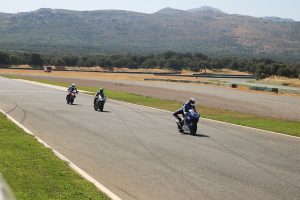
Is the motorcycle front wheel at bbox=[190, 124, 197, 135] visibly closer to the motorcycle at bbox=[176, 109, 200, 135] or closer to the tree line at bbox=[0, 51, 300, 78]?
the motorcycle at bbox=[176, 109, 200, 135]

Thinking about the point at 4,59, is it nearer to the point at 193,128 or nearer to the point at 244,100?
the point at 244,100

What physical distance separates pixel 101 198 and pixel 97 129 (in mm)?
12611

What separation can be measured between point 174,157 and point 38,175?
17.5ft

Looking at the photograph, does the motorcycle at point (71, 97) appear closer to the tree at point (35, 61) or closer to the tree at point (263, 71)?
the tree at point (263, 71)

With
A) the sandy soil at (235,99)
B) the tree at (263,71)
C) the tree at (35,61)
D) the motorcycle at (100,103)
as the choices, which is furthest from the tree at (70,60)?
the motorcycle at (100,103)

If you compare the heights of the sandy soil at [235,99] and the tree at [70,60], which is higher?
the tree at [70,60]

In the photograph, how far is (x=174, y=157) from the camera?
48.8 feet

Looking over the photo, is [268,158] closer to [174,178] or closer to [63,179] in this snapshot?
[174,178]

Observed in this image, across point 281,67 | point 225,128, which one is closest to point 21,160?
point 225,128

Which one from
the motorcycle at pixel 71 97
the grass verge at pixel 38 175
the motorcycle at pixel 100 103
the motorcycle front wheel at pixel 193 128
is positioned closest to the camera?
the grass verge at pixel 38 175

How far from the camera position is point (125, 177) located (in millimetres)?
11805

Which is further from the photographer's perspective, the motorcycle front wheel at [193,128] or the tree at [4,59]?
the tree at [4,59]

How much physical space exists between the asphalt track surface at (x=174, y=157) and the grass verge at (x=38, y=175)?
76 centimetres

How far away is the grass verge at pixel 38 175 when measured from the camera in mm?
8992
